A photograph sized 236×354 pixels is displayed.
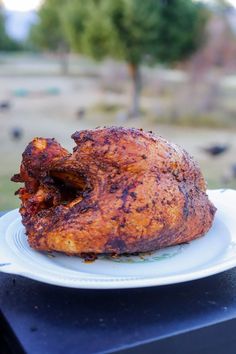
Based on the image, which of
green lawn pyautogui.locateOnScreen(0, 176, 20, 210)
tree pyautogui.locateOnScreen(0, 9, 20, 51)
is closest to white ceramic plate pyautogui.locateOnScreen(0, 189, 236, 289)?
green lawn pyautogui.locateOnScreen(0, 176, 20, 210)

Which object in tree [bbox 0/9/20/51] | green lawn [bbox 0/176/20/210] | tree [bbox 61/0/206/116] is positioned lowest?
tree [bbox 0/9/20/51]

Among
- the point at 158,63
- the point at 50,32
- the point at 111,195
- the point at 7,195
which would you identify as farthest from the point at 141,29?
the point at 50,32

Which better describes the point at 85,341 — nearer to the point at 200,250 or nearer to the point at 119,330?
the point at 119,330

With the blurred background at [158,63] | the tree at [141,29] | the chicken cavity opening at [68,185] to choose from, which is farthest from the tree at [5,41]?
the chicken cavity opening at [68,185]

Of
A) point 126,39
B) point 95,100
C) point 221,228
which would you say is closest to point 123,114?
point 126,39

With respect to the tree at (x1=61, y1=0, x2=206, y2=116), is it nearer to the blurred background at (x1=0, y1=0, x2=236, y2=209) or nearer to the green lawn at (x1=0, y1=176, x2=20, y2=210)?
the blurred background at (x1=0, y1=0, x2=236, y2=209)
